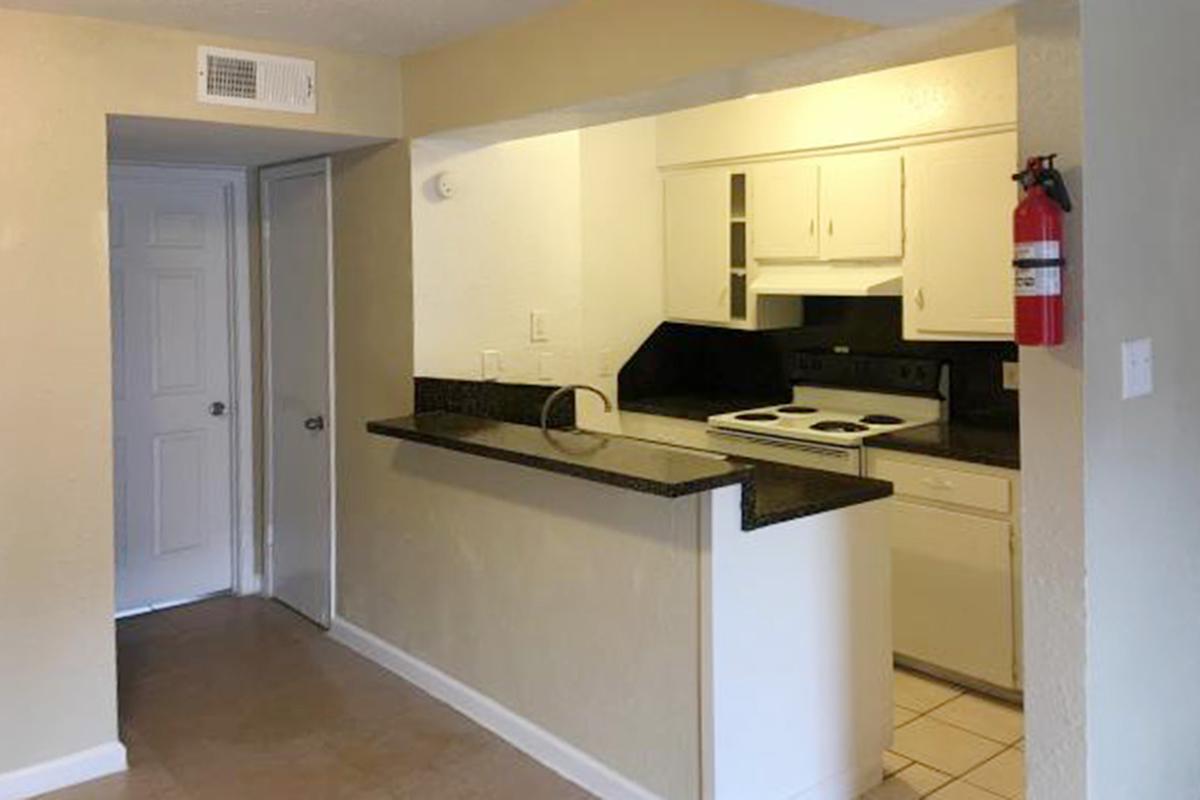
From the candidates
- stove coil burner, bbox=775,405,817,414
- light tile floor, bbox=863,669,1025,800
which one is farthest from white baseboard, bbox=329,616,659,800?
stove coil burner, bbox=775,405,817,414

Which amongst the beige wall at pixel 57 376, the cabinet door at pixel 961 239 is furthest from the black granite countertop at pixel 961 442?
the beige wall at pixel 57 376

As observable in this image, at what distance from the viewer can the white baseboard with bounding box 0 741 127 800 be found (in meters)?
3.00

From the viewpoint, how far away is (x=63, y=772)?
3.07m

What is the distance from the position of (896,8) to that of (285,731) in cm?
278

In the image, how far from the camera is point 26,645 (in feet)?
9.96

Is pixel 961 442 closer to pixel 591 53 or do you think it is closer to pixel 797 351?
pixel 797 351

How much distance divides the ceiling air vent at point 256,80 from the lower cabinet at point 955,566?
230cm

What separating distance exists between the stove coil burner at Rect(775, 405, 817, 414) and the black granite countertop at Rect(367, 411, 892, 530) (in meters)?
1.32

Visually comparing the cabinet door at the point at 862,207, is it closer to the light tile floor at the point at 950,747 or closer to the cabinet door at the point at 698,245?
the cabinet door at the point at 698,245

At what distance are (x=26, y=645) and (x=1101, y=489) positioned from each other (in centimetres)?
285

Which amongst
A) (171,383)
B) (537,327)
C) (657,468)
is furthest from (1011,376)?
(171,383)

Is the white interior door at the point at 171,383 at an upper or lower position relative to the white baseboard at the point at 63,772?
upper

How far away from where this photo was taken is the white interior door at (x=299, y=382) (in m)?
4.29

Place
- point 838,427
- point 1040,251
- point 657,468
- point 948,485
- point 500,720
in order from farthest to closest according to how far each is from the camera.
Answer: point 838,427 → point 948,485 → point 500,720 → point 657,468 → point 1040,251
